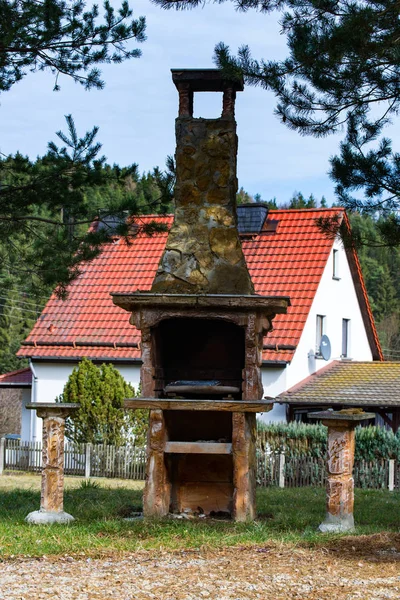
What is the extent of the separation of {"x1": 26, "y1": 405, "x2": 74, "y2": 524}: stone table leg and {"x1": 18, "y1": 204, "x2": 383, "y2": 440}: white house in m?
14.4

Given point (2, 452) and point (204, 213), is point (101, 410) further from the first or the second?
point (204, 213)

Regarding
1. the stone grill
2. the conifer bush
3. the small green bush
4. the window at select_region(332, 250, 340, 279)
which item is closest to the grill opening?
the stone grill

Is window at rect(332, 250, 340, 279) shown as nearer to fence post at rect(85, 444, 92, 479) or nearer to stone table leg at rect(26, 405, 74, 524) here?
fence post at rect(85, 444, 92, 479)

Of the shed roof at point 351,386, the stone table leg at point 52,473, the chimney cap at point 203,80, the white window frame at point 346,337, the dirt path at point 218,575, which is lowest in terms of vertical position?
the dirt path at point 218,575

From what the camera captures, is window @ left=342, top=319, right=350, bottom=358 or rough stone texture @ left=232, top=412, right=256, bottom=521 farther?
window @ left=342, top=319, right=350, bottom=358

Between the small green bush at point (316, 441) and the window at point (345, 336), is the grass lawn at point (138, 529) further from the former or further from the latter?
the window at point (345, 336)

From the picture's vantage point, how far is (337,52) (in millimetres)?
10766

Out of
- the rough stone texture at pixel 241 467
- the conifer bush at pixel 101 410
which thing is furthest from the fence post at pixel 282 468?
the rough stone texture at pixel 241 467

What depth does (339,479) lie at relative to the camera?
1101cm

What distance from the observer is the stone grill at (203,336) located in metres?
11.6

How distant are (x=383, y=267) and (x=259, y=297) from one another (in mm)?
57968

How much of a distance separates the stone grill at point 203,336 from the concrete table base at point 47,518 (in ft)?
3.26

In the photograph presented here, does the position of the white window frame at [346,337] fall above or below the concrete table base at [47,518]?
above

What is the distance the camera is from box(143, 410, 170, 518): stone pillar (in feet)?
38.4
